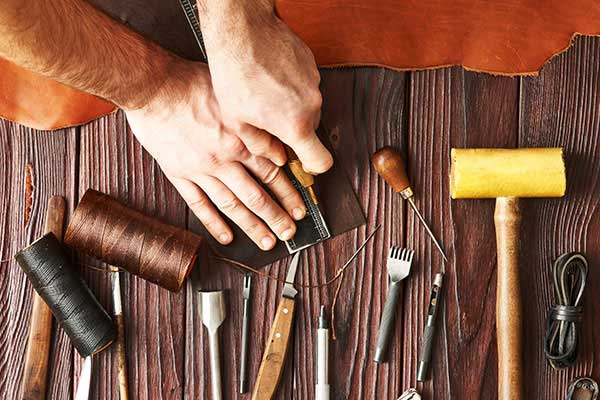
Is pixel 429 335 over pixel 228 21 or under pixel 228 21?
under

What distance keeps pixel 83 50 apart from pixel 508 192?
0.77m

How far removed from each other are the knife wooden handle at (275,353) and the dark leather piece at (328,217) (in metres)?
0.09

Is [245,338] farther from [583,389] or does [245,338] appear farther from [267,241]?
[583,389]

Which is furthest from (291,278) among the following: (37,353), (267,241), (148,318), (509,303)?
(37,353)

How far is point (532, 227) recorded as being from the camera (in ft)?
4.94

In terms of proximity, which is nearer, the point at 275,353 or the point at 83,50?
the point at 83,50

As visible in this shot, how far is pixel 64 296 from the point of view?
150 cm

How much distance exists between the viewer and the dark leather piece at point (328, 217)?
1.54 metres

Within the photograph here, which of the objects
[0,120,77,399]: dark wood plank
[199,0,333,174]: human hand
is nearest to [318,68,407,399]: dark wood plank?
[199,0,333,174]: human hand

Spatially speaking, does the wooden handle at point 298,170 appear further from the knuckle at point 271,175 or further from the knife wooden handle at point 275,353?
the knife wooden handle at point 275,353

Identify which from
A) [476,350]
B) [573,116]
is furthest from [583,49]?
[476,350]

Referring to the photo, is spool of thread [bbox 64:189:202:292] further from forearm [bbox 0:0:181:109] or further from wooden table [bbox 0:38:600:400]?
forearm [bbox 0:0:181:109]

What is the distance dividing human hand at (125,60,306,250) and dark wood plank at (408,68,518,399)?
0.25 m

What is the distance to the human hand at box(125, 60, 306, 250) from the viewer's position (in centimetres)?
142
